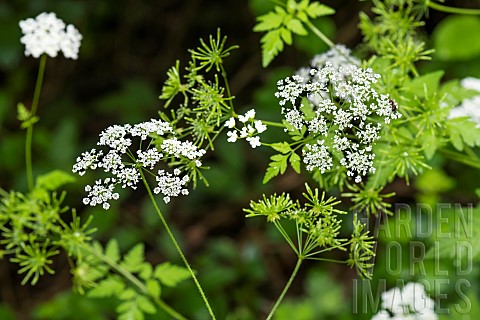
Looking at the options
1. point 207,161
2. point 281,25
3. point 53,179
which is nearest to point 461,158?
point 281,25

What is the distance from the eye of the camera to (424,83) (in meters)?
2.58

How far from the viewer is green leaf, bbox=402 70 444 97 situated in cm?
258

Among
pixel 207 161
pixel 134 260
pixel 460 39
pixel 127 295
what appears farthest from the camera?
pixel 207 161

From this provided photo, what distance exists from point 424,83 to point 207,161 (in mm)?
2477

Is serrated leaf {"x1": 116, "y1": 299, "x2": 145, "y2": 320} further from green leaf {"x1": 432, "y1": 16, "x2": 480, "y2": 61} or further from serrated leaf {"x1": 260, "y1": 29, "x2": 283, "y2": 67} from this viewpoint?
green leaf {"x1": 432, "y1": 16, "x2": 480, "y2": 61}

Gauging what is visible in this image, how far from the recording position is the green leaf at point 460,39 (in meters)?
3.80

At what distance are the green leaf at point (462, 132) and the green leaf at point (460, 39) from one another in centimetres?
137

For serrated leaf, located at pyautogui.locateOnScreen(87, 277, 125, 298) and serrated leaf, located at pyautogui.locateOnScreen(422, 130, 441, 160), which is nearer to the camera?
serrated leaf, located at pyautogui.locateOnScreen(422, 130, 441, 160)

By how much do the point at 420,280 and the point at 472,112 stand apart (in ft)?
3.09

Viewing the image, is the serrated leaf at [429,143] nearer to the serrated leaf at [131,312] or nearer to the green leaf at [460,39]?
the serrated leaf at [131,312]

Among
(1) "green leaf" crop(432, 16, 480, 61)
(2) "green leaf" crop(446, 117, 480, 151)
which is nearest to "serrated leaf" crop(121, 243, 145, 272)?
(2) "green leaf" crop(446, 117, 480, 151)

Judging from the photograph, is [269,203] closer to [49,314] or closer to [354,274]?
[49,314]

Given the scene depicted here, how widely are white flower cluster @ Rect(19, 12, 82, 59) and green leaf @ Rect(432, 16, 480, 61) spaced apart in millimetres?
2199

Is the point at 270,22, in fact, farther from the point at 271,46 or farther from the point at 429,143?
the point at 429,143
